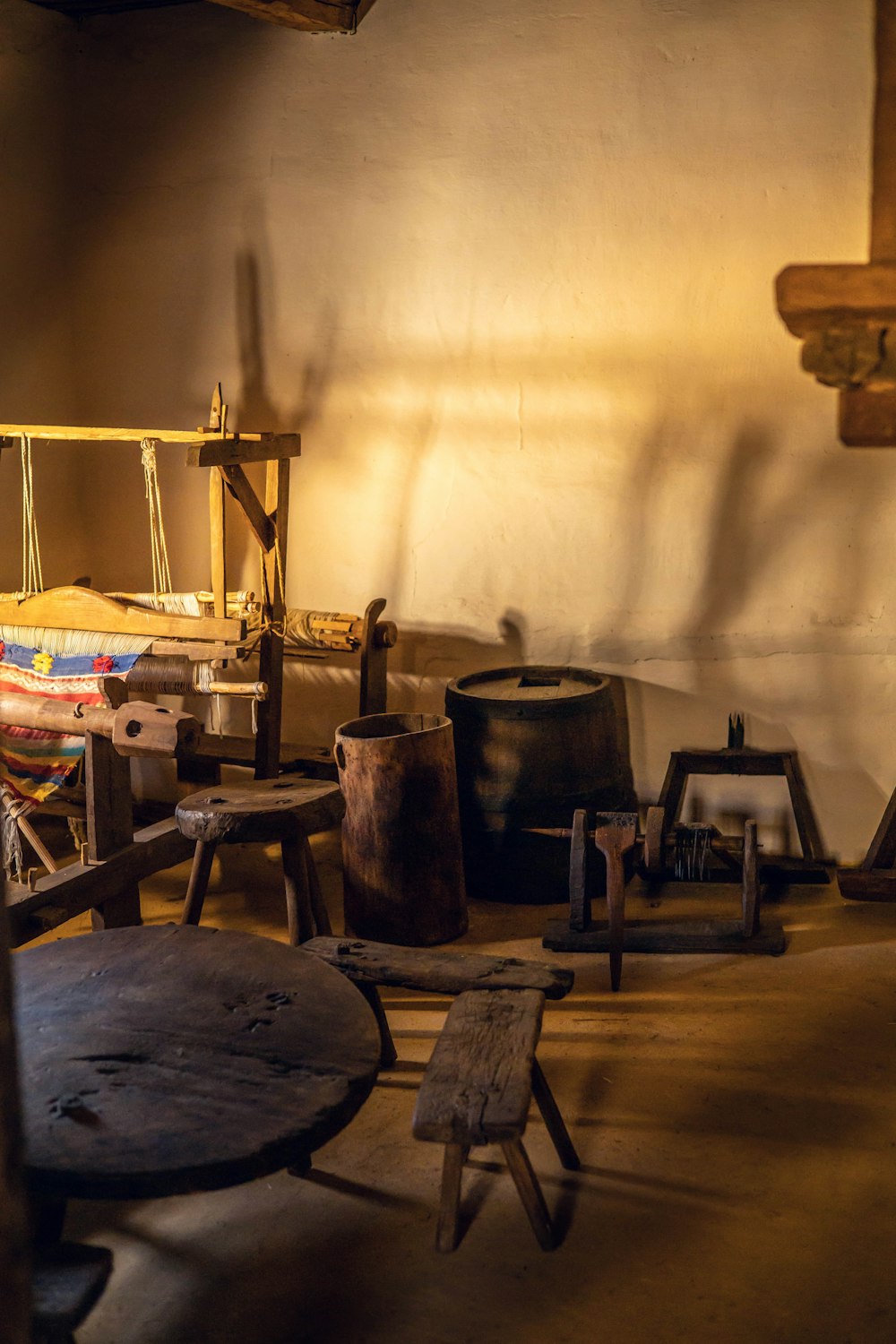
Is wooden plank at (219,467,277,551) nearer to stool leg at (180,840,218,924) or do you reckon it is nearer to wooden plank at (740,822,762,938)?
stool leg at (180,840,218,924)

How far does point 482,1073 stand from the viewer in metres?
2.51

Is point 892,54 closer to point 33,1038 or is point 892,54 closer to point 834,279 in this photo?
point 834,279

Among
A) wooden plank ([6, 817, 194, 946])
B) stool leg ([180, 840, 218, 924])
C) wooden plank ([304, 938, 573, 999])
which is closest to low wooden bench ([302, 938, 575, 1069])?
wooden plank ([304, 938, 573, 999])

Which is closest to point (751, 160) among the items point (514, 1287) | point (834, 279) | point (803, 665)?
point (834, 279)

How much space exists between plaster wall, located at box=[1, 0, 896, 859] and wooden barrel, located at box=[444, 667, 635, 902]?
0.56m

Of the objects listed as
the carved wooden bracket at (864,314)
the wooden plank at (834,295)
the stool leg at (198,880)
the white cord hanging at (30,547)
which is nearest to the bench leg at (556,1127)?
the stool leg at (198,880)

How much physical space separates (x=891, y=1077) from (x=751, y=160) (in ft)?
10.9

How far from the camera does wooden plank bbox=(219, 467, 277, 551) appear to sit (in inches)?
177

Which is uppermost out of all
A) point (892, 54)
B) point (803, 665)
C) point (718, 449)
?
point (892, 54)

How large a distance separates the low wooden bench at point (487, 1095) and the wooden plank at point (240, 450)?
7.17 feet

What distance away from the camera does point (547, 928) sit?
436 centimetres

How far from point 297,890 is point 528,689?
57.6 inches

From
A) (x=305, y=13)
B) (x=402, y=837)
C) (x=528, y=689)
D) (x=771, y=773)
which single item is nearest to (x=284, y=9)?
(x=305, y=13)

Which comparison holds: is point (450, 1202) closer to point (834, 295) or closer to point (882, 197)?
point (834, 295)
